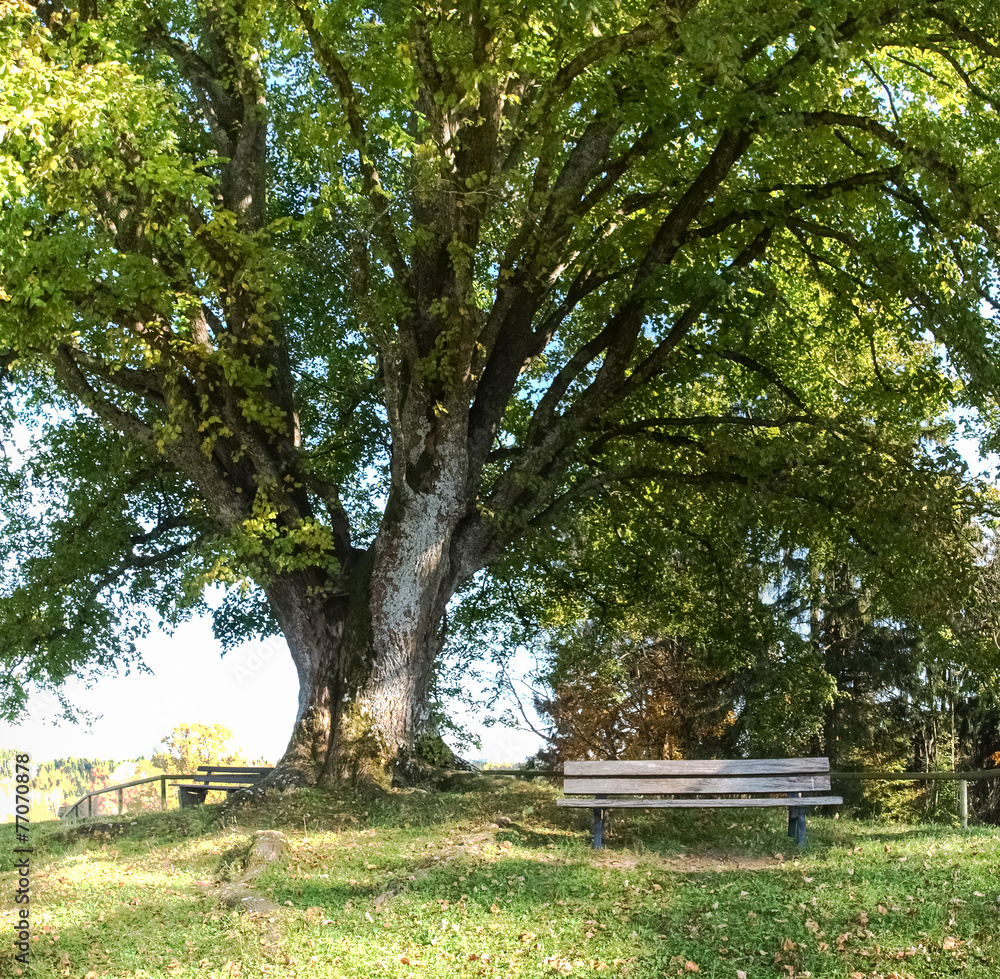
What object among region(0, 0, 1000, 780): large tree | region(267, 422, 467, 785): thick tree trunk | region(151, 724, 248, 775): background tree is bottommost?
region(151, 724, 248, 775): background tree

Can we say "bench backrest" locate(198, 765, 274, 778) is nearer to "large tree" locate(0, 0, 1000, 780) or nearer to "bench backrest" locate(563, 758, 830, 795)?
"large tree" locate(0, 0, 1000, 780)

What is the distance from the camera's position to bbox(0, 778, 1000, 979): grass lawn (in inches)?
275

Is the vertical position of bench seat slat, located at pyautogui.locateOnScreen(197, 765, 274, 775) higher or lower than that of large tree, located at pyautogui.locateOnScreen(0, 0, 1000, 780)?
lower

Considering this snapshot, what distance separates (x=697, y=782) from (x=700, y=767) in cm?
15

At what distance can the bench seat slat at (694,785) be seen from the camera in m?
9.89

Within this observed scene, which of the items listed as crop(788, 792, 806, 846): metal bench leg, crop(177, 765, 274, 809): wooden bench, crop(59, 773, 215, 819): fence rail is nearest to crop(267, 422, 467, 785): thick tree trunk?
crop(788, 792, 806, 846): metal bench leg

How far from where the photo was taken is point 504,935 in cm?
743

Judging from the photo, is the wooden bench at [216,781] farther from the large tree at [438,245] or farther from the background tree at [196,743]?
the background tree at [196,743]

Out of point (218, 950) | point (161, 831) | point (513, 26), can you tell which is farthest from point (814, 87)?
point (161, 831)

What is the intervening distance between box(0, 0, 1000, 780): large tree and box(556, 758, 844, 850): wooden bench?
2.85 m

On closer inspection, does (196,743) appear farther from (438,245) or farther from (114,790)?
(438,245)

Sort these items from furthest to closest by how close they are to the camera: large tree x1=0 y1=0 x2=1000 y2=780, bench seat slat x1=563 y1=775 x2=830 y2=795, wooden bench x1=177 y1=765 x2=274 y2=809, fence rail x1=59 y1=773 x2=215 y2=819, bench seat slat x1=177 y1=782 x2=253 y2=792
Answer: wooden bench x1=177 y1=765 x2=274 y2=809 → bench seat slat x1=177 y1=782 x2=253 y2=792 → fence rail x1=59 y1=773 x2=215 y2=819 → large tree x1=0 y1=0 x2=1000 y2=780 → bench seat slat x1=563 y1=775 x2=830 y2=795

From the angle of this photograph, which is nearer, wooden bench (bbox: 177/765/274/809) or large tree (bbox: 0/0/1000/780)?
large tree (bbox: 0/0/1000/780)

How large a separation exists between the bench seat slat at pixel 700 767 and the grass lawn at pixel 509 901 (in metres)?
0.72
